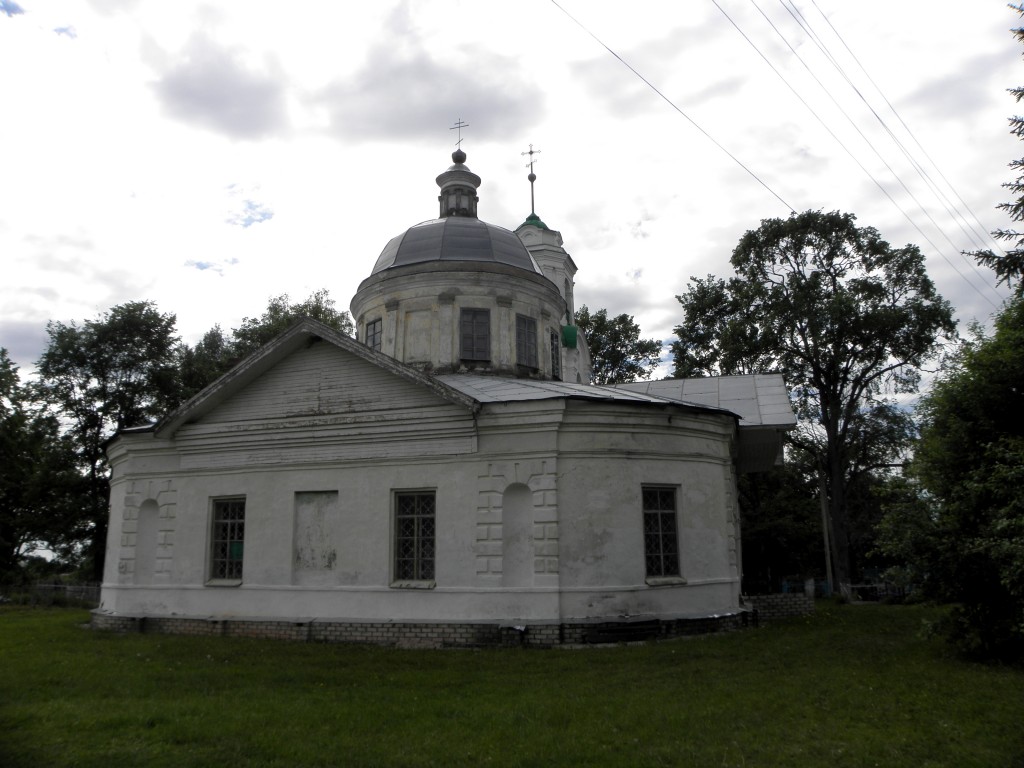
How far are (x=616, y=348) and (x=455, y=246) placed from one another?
20.9 m

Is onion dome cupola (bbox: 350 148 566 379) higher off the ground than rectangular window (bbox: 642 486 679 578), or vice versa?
onion dome cupola (bbox: 350 148 566 379)

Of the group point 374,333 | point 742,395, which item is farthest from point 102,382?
point 742,395

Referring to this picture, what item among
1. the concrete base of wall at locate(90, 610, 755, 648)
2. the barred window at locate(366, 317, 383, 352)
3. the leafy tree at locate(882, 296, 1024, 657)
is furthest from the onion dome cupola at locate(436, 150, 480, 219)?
the leafy tree at locate(882, 296, 1024, 657)

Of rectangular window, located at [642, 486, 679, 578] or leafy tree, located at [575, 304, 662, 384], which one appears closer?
rectangular window, located at [642, 486, 679, 578]

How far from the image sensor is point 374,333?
757 inches

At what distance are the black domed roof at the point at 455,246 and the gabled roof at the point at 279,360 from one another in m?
4.34

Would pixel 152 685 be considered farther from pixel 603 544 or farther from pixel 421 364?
pixel 421 364

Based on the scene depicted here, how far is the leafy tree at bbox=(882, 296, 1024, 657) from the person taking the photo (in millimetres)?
9914

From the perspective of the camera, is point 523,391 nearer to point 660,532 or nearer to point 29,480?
point 660,532

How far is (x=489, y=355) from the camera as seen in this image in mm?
18219

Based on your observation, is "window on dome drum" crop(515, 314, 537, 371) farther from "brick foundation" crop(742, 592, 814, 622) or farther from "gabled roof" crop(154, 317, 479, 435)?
"brick foundation" crop(742, 592, 814, 622)

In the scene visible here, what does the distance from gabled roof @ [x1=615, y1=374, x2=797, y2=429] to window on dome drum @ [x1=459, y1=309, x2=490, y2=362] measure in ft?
12.1

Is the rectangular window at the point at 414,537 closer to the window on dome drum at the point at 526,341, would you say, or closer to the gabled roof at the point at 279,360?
the gabled roof at the point at 279,360

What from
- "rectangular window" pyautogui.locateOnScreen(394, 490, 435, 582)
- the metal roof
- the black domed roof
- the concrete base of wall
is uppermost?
the black domed roof
